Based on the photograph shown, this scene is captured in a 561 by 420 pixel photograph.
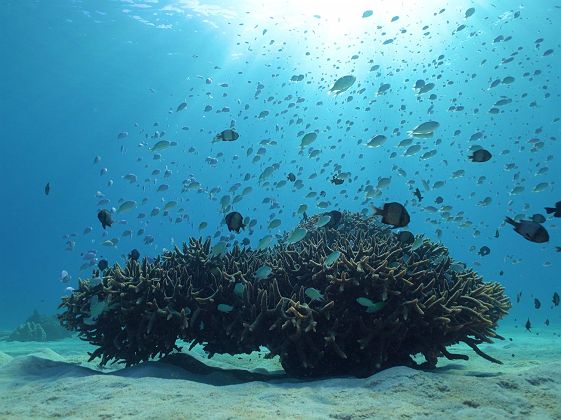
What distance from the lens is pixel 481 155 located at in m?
9.15

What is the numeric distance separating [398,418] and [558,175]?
120830 millimetres

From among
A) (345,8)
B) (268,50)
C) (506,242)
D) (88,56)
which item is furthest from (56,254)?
(506,242)

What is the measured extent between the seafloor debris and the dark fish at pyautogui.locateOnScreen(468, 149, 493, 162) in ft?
9.30

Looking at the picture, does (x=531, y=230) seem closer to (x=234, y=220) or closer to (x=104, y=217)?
(x=234, y=220)

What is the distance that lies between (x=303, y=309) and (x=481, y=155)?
596 cm

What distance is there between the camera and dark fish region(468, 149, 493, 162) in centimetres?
905

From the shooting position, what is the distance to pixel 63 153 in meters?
89.7

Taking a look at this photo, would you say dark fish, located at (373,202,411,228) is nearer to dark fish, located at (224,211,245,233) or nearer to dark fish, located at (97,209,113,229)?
dark fish, located at (224,211,245,233)

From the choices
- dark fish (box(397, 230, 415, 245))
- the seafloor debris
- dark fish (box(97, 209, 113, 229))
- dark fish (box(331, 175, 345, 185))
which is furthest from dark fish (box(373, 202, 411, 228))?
dark fish (box(97, 209, 113, 229))

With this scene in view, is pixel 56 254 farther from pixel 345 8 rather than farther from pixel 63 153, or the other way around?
pixel 345 8

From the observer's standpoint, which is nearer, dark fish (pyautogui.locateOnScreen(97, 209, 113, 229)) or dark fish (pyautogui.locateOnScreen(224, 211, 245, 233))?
dark fish (pyautogui.locateOnScreen(224, 211, 245, 233))

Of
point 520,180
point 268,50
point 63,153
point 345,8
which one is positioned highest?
point 63,153

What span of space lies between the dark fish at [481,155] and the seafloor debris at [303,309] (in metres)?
2.83

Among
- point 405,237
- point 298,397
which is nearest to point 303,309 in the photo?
point 298,397
